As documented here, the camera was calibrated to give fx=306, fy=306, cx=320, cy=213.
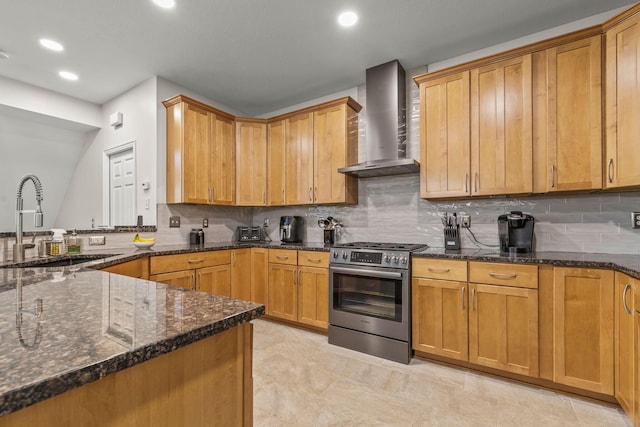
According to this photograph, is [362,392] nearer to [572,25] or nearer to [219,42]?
[219,42]

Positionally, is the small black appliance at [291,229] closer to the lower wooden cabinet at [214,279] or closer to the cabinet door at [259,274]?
the cabinet door at [259,274]

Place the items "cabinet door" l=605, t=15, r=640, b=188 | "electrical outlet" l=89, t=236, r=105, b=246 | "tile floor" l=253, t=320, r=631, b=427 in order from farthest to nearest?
1. "electrical outlet" l=89, t=236, r=105, b=246
2. "cabinet door" l=605, t=15, r=640, b=188
3. "tile floor" l=253, t=320, r=631, b=427

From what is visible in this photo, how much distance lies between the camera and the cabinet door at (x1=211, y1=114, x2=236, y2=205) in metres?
3.52

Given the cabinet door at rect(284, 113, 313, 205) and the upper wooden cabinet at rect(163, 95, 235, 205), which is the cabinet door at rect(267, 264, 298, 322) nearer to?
the cabinet door at rect(284, 113, 313, 205)

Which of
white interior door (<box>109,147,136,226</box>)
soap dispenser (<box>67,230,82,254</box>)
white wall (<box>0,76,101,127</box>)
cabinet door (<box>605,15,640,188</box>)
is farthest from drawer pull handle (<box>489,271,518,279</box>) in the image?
white wall (<box>0,76,101,127</box>)

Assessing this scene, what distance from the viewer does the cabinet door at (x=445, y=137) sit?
258cm

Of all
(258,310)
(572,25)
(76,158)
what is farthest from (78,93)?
(572,25)

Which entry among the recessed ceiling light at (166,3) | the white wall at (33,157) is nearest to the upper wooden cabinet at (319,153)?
the recessed ceiling light at (166,3)

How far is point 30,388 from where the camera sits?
0.44 metres

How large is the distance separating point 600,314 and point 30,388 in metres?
2.60

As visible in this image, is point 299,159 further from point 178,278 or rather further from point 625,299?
point 625,299

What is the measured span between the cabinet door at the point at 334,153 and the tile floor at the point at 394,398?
1.61 meters

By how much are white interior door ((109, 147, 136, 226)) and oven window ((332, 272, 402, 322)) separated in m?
2.46

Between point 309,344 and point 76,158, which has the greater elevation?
point 76,158
